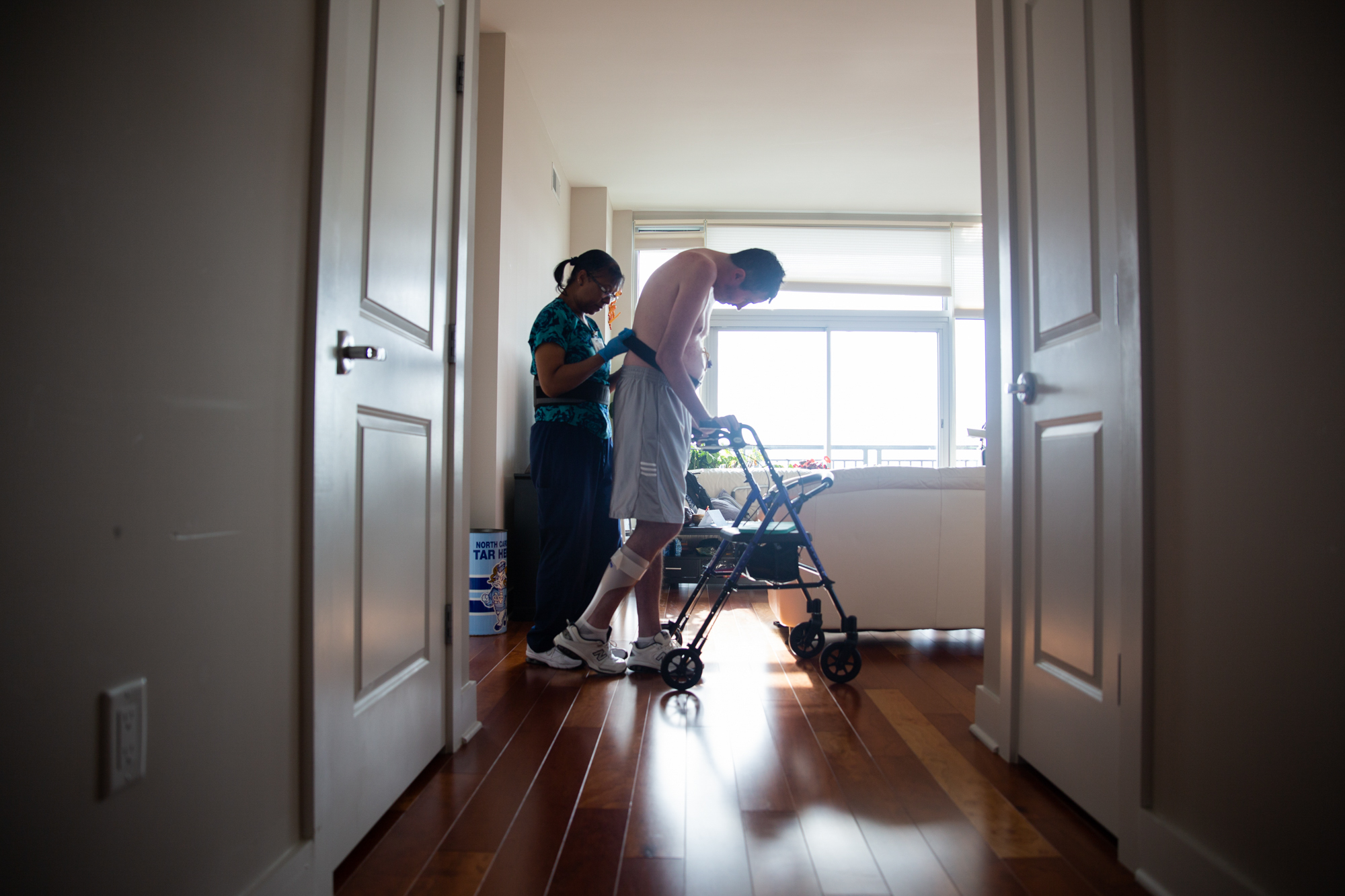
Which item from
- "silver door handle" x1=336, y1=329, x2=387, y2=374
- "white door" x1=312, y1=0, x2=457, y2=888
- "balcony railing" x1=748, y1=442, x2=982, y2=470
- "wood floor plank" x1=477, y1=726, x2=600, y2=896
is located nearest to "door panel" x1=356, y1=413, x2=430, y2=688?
"white door" x1=312, y1=0, x2=457, y2=888

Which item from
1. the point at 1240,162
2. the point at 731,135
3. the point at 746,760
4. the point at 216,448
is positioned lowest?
the point at 746,760

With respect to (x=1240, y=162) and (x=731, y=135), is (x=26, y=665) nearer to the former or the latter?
(x=1240, y=162)

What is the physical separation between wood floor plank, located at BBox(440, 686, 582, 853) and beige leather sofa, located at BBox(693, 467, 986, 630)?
1238 millimetres

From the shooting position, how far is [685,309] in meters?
2.30

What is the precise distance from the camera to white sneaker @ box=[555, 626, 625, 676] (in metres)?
2.47

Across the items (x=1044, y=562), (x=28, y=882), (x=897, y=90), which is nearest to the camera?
(x=28, y=882)

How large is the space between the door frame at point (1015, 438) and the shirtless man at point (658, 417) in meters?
0.74

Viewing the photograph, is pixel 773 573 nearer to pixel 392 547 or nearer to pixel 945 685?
pixel 945 685

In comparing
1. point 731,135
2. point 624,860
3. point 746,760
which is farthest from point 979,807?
point 731,135

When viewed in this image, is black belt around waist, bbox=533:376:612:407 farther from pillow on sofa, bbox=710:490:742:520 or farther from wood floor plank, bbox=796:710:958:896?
wood floor plank, bbox=796:710:958:896

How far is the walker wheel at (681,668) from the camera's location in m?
2.22

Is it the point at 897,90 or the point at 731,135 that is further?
the point at 731,135

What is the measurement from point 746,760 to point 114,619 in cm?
134

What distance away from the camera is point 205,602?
0.89 m
